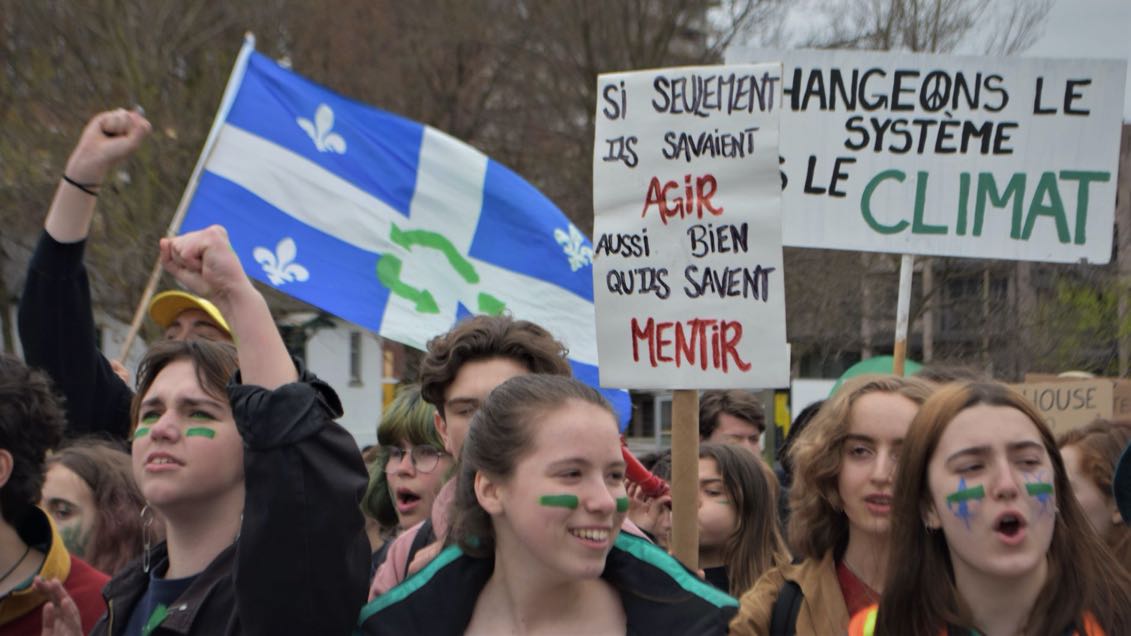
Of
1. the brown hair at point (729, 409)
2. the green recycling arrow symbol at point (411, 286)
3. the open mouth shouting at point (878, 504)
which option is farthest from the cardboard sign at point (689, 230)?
the green recycling arrow symbol at point (411, 286)

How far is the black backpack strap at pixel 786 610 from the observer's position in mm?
3547

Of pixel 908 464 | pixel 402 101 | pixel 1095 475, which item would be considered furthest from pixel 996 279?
pixel 908 464

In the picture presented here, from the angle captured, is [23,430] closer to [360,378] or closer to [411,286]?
[411,286]

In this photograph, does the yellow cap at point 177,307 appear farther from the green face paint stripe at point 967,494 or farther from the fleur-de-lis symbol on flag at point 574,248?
the fleur-de-lis symbol on flag at point 574,248

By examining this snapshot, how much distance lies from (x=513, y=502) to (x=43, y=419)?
4.70ft

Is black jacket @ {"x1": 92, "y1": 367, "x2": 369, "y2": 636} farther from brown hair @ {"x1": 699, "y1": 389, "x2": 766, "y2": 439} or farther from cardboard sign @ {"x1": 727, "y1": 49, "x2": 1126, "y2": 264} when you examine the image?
brown hair @ {"x1": 699, "y1": 389, "x2": 766, "y2": 439}

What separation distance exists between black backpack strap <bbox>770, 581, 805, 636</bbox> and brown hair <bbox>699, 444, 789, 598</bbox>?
147cm

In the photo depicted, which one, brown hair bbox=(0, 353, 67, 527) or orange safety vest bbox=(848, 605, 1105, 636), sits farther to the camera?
brown hair bbox=(0, 353, 67, 527)

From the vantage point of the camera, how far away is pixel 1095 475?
460 cm

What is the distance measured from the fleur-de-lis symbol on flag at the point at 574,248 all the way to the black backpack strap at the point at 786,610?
3932 mm

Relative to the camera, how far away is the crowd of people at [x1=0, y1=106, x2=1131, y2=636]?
2.83 metres

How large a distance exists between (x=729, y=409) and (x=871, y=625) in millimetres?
3232

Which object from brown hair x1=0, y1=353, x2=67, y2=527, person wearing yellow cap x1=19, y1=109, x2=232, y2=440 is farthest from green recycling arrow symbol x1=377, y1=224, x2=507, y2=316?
brown hair x1=0, y1=353, x2=67, y2=527

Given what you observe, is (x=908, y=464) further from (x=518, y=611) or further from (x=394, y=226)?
(x=394, y=226)
